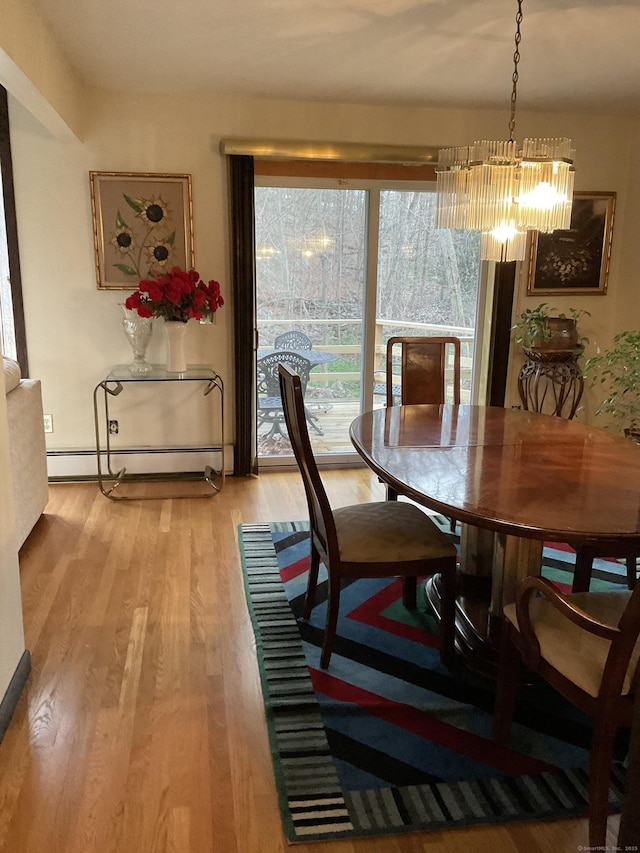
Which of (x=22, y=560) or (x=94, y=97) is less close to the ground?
(x=94, y=97)

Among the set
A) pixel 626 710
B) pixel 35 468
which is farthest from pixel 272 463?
pixel 626 710

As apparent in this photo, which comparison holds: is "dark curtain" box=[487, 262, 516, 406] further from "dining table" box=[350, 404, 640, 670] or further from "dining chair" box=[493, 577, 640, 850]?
"dining chair" box=[493, 577, 640, 850]

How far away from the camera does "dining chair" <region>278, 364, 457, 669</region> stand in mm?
2205

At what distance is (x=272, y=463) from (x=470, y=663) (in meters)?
2.52

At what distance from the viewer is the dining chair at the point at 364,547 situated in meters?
2.21

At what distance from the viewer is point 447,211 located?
100 inches

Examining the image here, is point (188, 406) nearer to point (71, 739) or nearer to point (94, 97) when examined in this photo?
point (94, 97)

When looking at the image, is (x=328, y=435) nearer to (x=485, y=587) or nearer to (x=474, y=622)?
(x=485, y=587)

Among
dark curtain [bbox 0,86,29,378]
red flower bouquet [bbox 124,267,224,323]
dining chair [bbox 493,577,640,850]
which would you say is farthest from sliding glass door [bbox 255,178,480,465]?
dining chair [bbox 493,577,640,850]

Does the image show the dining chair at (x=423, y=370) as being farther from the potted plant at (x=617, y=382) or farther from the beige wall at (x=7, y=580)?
the beige wall at (x=7, y=580)

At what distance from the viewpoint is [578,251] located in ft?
15.0

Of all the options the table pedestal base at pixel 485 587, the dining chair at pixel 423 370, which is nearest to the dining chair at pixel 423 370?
the dining chair at pixel 423 370

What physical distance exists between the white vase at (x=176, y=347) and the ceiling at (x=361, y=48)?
136cm

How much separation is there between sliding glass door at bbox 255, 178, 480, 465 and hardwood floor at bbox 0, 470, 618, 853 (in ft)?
5.05
